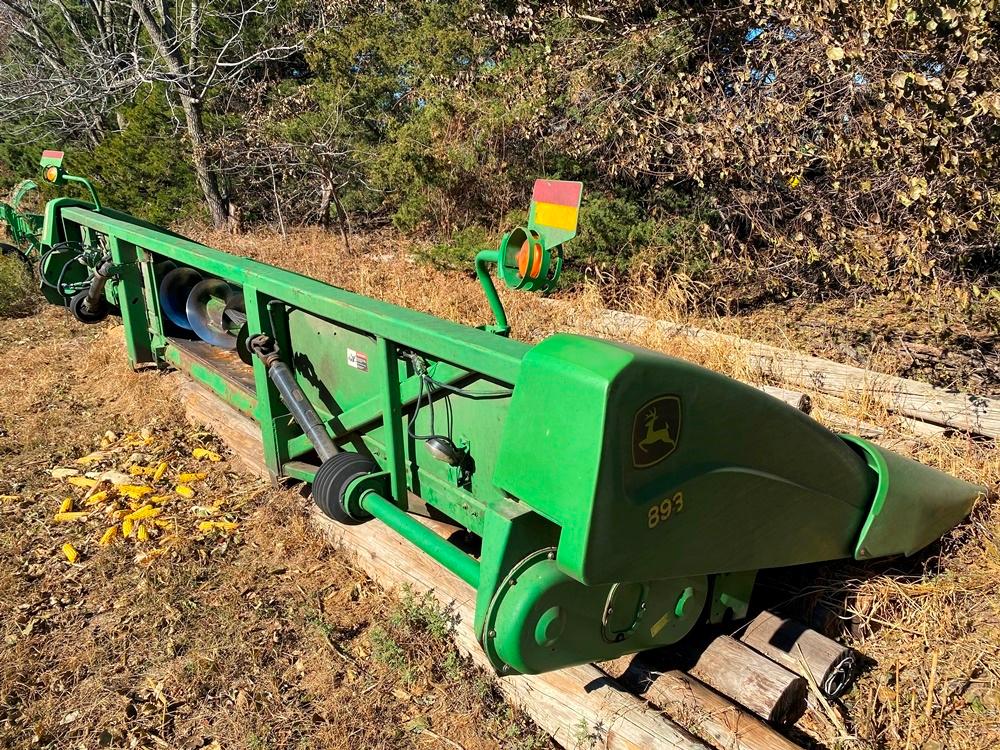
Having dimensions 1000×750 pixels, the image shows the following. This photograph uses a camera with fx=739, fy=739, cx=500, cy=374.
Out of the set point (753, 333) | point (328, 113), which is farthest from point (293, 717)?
point (328, 113)

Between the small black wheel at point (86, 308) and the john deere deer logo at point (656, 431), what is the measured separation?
17.2 feet

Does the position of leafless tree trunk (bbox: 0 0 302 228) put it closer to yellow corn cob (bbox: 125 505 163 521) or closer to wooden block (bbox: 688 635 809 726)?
yellow corn cob (bbox: 125 505 163 521)

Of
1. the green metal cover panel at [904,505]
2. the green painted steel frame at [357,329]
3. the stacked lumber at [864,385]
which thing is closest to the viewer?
the green painted steel frame at [357,329]

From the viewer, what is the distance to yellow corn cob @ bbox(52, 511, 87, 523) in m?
3.87

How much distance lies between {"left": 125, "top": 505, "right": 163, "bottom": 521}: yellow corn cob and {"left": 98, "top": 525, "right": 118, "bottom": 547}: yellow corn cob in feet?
0.31

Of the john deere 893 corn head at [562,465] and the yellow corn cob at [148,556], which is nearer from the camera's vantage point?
the john deere 893 corn head at [562,465]

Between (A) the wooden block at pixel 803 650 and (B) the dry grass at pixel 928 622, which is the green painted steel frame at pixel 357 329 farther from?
(B) the dry grass at pixel 928 622

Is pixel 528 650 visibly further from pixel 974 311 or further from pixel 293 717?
pixel 974 311

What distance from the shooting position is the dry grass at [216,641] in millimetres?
2592

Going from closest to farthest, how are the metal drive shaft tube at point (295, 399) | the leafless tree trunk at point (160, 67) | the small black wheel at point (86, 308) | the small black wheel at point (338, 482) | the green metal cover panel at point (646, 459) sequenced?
1. the green metal cover panel at point (646, 459)
2. the small black wheel at point (338, 482)
3. the metal drive shaft tube at point (295, 399)
4. the small black wheel at point (86, 308)
5. the leafless tree trunk at point (160, 67)

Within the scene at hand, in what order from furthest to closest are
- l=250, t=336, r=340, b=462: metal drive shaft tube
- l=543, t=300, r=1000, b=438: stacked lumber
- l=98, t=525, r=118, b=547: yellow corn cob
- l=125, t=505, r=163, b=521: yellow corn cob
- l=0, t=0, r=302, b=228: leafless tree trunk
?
l=0, t=0, r=302, b=228: leafless tree trunk, l=543, t=300, r=1000, b=438: stacked lumber, l=125, t=505, r=163, b=521: yellow corn cob, l=98, t=525, r=118, b=547: yellow corn cob, l=250, t=336, r=340, b=462: metal drive shaft tube

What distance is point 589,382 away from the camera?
1618mm

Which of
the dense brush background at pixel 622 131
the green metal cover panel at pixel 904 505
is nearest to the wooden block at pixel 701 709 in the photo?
the green metal cover panel at pixel 904 505

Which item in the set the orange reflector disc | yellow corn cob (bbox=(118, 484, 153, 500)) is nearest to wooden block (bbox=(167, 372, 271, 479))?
yellow corn cob (bbox=(118, 484, 153, 500))
